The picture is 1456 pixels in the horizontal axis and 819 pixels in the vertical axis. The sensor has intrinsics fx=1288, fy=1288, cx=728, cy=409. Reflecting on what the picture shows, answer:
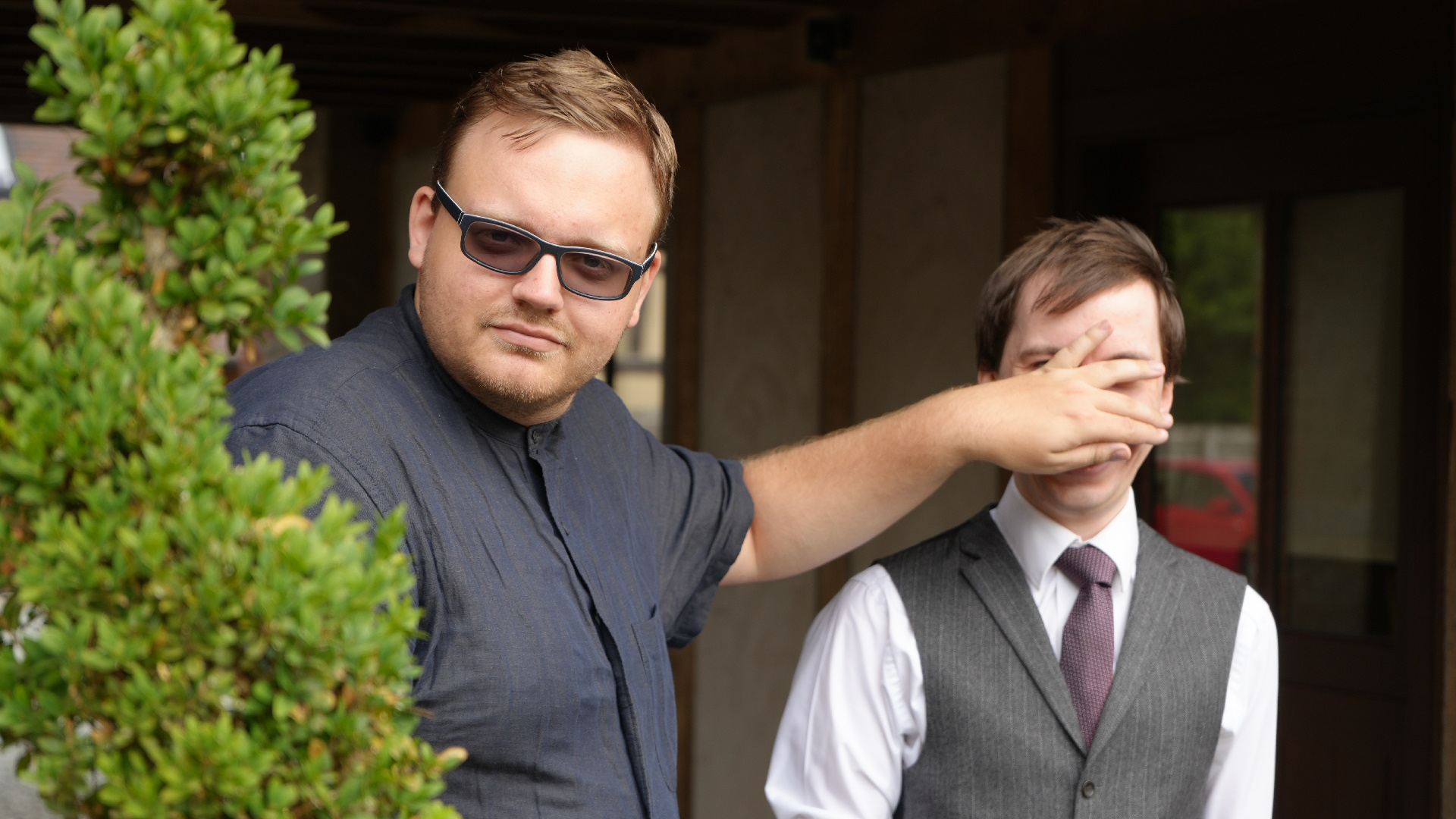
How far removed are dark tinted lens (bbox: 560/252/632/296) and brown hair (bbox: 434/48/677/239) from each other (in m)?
0.14

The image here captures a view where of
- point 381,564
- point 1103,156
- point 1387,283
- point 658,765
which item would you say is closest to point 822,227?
point 1103,156

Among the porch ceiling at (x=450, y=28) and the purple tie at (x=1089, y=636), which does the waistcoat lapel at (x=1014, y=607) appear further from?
the porch ceiling at (x=450, y=28)

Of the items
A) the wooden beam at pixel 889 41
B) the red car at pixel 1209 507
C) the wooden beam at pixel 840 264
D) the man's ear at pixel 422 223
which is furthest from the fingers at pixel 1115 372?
the wooden beam at pixel 840 264

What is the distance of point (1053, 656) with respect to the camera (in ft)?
6.09

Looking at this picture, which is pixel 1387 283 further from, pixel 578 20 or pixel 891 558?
pixel 578 20

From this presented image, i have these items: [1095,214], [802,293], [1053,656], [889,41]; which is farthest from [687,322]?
[1053,656]

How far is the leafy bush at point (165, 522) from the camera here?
0.99 metres

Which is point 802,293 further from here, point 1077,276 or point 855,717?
point 855,717

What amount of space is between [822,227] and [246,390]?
316cm

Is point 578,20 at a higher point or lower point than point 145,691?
higher

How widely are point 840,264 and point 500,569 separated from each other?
2992 millimetres

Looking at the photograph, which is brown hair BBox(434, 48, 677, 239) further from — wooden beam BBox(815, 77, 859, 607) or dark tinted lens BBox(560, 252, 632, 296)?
wooden beam BBox(815, 77, 859, 607)

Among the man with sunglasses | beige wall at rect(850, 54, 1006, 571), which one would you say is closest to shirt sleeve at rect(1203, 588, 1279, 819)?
the man with sunglasses

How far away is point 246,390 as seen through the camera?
5.35 ft
